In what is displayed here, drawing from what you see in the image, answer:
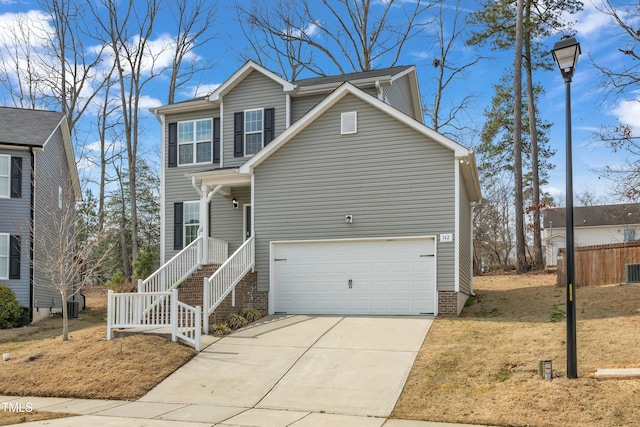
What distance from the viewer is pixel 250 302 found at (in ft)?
52.0

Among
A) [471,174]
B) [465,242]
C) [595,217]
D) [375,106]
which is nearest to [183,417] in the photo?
[375,106]

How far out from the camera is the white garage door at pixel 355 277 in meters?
14.9

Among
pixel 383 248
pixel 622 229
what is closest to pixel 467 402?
pixel 383 248

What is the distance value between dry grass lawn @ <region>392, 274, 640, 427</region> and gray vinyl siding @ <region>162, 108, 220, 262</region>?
32.7ft

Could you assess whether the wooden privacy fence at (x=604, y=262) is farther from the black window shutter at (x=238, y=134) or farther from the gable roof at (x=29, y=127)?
the gable roof at (x=29, y=127)

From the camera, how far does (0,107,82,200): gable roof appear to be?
20.1 metres

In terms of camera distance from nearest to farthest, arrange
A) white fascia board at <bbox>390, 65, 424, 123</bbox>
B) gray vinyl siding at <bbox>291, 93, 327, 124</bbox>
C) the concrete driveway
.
A: the concrete driveway → gray vinyl siding at <bbox>291, 93, 327, 124</bbox> → white fascia board at <bbox>390, 65, 424, 123</bbox>

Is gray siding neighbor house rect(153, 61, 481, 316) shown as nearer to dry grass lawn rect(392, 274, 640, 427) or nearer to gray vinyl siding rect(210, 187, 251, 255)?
gray vinyl siding rect(210, 187, 251, 255)

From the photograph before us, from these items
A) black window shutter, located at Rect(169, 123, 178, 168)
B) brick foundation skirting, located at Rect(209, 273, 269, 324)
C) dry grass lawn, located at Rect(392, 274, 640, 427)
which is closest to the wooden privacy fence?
dry grass lawn, located at Rect(392, 274, 640, 427)

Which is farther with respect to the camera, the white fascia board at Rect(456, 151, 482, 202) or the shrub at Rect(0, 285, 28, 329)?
the shrub at Rect(0, 285, 28, 329)

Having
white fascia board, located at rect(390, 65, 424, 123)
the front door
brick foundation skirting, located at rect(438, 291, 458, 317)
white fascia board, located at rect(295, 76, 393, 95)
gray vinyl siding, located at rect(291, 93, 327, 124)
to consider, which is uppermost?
white fascia board, located at rect(390, 65, 424, 123)

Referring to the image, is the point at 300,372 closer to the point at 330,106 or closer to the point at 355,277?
the point at 355,277

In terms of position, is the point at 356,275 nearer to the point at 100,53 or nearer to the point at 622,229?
the point at 100,53

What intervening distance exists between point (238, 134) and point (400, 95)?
21.0 ft
